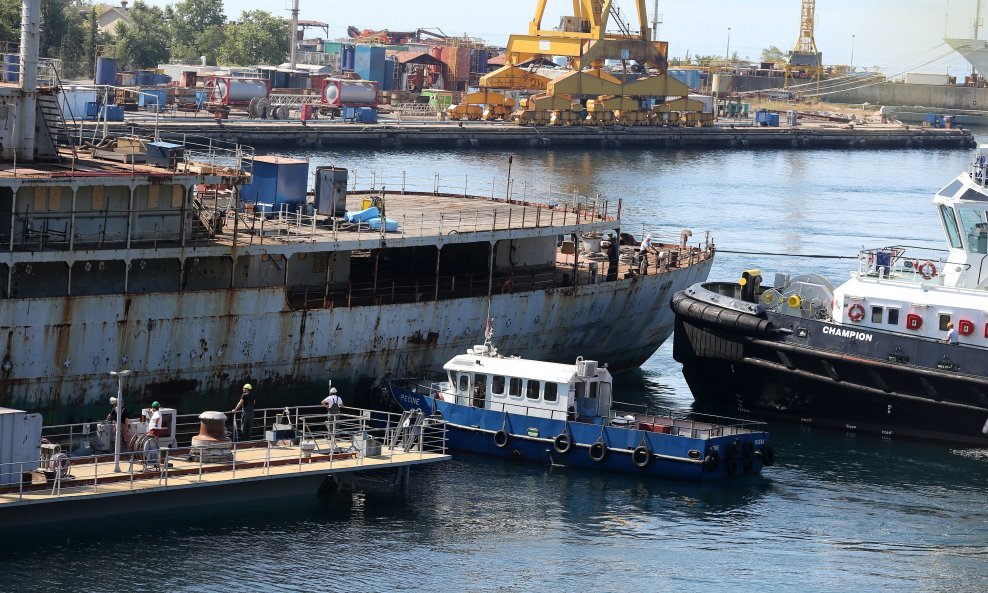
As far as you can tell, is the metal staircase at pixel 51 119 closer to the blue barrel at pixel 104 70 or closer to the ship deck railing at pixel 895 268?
the ship deck railing at pixel 895 268

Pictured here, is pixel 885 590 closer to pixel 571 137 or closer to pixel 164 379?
pixel 164 379

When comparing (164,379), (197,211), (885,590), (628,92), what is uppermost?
(628,92)

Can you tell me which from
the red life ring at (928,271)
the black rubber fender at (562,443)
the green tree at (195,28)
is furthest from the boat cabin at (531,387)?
the green tree at (195,28)

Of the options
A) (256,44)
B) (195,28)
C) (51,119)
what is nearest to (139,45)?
(256,44)

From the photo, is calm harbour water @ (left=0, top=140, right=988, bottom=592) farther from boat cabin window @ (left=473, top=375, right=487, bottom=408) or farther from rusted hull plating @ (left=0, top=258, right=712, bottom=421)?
rusted hull plating @ (left=0, top=258, right=712, bottom=421)

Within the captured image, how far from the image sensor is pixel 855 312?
41531 millimetres

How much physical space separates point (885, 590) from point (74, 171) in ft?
67.4

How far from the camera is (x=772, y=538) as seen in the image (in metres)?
33.1

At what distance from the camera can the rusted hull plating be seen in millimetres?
34844

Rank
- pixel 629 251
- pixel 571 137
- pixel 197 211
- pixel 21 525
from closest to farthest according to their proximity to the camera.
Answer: pixel 21 525 → pixel 197 211 → pixel 629 251 → pixel 571 137

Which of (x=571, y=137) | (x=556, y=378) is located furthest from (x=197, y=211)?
(x=571, y=137)

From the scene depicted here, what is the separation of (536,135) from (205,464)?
103266mm

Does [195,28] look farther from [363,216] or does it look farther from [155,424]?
[155,424]

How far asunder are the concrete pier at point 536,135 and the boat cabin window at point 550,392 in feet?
205
